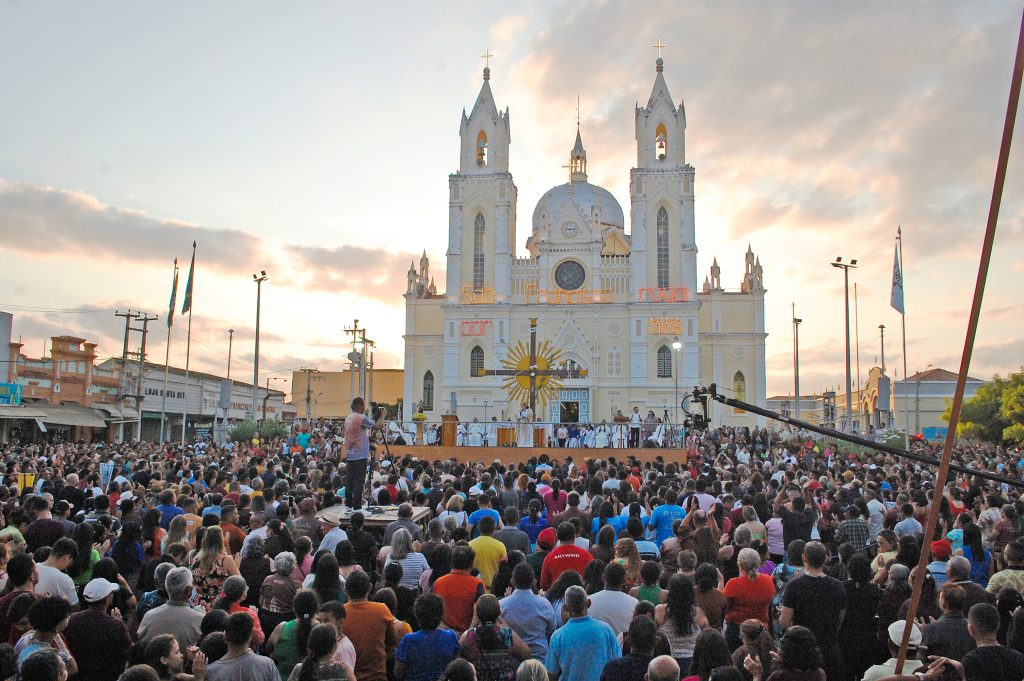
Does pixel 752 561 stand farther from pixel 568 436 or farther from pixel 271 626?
pixel 568 436

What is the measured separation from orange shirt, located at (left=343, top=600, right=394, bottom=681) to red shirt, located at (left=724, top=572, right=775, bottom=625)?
2.80 m

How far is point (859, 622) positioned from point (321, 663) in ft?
14.6

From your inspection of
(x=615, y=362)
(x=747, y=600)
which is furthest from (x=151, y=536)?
(x=615, y=362)

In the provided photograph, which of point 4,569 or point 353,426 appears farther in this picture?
point 353,426

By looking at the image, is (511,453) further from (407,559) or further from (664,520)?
(407,559)

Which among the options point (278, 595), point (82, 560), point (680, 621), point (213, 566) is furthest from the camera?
point (82, 560)

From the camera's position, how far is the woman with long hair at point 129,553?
7.62m

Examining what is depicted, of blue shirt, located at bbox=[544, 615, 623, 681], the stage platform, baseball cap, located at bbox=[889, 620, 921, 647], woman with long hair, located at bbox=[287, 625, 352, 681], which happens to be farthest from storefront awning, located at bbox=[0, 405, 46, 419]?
baseball cap, located at bbox=[889, 620, 921, 647]

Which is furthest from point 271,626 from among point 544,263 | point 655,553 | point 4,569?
point 544,263

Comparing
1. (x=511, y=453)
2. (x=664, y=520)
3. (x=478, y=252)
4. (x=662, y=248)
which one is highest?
(x=662, y=248)

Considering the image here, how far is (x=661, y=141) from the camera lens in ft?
174

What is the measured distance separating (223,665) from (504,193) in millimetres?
49230

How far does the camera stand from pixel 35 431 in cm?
4256

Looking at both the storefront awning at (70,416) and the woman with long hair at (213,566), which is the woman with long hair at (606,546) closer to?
the woman with long hair at (213,566)
